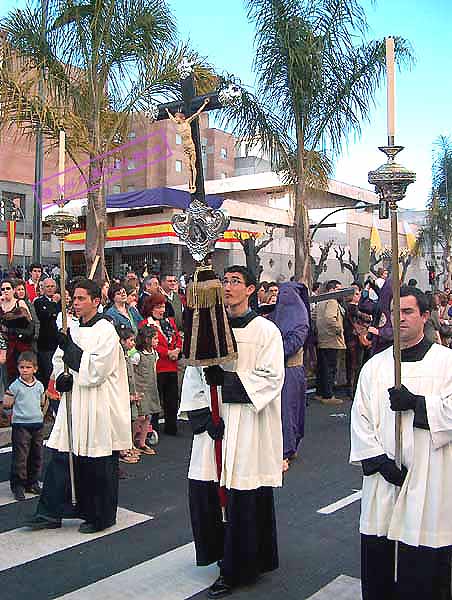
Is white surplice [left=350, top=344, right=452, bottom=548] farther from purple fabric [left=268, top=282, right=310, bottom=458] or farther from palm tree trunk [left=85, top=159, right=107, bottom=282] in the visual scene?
palm tree trunk [left=85, top=159, right=107, bottom=282]

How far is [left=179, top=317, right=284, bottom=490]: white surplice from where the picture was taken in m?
4.49

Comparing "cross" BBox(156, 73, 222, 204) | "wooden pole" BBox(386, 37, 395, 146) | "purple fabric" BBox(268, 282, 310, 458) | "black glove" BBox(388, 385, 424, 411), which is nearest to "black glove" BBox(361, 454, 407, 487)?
"black glove" BBox(388, 385, 424, 411)

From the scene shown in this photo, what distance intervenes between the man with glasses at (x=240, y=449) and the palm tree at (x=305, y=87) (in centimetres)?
915

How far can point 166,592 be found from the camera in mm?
4434

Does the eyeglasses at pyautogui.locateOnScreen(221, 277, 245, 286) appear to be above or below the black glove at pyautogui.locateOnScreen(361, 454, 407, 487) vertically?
above

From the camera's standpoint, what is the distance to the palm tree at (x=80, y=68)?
11.5 metres

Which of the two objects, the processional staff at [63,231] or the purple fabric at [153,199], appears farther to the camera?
the purple fabric at [153,199]

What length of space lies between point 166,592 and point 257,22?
11.7 meters

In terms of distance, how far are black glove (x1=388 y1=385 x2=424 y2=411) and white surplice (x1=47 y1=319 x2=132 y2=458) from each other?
259 cm

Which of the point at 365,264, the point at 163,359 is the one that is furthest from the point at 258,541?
the point at 365,264

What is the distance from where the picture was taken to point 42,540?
5285 mm

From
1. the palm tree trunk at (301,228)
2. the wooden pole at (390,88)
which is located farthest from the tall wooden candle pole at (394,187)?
the palm tree trunk at (301,228)

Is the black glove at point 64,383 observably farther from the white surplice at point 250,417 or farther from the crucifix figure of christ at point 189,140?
the crucifix figure of christ at point 189,140

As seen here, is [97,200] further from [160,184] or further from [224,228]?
[160,184]
